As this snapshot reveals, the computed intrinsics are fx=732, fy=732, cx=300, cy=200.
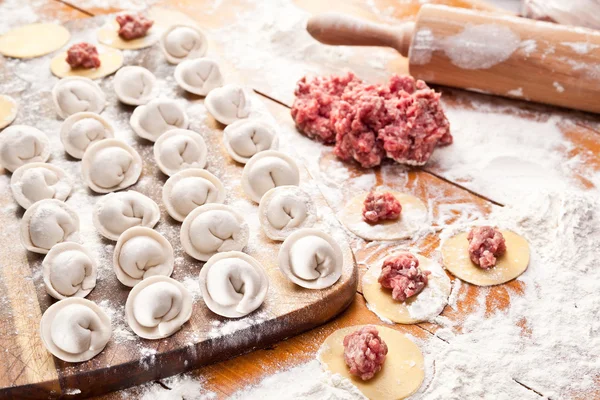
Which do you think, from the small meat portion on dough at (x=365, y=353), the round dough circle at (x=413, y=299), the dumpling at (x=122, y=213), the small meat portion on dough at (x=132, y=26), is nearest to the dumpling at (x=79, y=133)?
the dumpling at (x=122, y=213)

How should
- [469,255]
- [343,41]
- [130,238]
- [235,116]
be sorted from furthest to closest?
[343,41] → [235,116] → [469,255] → [130,238]

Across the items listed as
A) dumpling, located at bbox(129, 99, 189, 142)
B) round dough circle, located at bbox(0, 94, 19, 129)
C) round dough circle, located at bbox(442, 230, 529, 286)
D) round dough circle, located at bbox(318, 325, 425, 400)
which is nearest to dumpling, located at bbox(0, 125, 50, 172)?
round dough circle, located at bbox(0, 94, 19, 129)

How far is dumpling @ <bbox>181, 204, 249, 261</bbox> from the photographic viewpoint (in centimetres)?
230

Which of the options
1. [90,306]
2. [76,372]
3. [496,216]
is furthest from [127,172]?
[496,216]

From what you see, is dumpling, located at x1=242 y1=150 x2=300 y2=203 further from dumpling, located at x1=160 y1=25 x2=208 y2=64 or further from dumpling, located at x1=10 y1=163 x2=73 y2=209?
dumpling, located at x1=160 y1=25 x2=208 y2=64

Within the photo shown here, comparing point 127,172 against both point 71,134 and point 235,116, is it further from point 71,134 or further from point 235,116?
point 235,116

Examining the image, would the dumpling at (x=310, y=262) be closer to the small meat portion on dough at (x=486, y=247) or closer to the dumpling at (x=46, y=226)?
the small meat portion on dough at (x=486, y=247)

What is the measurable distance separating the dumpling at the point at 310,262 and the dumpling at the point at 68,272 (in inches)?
22.9

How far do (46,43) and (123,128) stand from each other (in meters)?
0.80

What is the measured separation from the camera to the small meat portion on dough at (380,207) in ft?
8.34

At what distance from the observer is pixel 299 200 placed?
7.90ft

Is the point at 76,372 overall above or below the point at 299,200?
below

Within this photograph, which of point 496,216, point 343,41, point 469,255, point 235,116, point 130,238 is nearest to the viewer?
point 130,238

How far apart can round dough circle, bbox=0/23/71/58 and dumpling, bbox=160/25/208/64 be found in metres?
0.52
